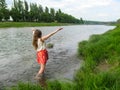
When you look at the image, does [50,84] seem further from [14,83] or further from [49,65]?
[49,65]

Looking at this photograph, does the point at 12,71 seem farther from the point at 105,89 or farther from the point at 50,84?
the point at 105,89

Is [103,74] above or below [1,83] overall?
above

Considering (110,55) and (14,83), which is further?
(110,55)

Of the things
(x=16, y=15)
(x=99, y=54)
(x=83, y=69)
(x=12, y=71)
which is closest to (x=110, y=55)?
(x=99, y=54)

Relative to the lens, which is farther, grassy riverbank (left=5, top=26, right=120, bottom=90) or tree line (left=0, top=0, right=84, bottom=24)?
tree line (left=0, top=0, right=84, bottom=24)

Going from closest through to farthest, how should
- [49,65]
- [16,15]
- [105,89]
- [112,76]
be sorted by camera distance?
1. [105,89]
2. [112,76]
3. [49,65]
4. [16,15]

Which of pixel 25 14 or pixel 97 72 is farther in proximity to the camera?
pixel 25 14

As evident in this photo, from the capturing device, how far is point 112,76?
780 centimetres

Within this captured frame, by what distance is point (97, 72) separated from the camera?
11.4m

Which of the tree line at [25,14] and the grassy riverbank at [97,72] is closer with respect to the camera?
the grassy riverbank at [97,72]

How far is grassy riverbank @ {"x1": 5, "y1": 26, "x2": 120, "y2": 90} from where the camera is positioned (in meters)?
7.46

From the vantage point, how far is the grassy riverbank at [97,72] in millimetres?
7459

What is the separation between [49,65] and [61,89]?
7.80 metres

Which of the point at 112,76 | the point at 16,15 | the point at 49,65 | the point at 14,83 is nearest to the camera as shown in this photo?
the point at 112,76
